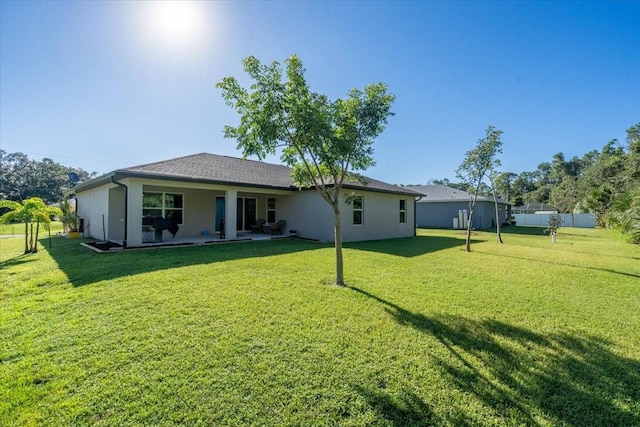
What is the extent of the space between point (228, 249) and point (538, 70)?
14.7 meters

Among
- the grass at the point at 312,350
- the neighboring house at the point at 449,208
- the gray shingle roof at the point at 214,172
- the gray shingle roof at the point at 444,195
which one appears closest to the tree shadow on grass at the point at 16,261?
the grass at the point at 312,350

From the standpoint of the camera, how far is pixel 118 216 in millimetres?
12180

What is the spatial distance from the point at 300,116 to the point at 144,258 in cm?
638

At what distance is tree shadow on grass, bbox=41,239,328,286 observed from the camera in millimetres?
6396

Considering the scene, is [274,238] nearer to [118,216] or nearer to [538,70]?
[118,216]

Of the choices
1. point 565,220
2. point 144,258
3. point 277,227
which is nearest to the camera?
point 144,258

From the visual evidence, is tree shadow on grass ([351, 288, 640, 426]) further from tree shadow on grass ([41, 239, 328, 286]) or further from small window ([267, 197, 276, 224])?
small window ([267, 197, 276, 224])

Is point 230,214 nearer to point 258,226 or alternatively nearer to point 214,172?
point 214,172

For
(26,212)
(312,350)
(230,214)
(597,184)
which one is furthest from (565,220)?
(26,212)

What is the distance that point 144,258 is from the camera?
8102 mm

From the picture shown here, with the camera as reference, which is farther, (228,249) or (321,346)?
(228,249)

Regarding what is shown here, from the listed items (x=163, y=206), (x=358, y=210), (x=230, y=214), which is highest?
(x=163, y=206)

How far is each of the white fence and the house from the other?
2139 cm

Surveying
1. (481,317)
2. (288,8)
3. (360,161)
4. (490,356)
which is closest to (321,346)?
(490,356)
